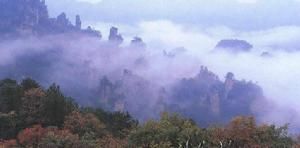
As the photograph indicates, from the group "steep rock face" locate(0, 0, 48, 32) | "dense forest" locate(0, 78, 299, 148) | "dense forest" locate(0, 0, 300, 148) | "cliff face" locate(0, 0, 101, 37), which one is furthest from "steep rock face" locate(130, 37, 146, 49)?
"dense forest" locate(0, 78, 299, 148)

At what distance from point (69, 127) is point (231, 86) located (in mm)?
102754

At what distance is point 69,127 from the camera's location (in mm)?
39719

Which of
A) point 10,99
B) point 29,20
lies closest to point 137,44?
point 29,20

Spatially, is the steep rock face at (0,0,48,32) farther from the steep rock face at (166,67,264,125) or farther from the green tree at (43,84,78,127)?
the green tree at (43,84,78,127)

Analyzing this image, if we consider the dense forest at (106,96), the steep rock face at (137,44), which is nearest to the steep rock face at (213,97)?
the dense forest at (106,96)

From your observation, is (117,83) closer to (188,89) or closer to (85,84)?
(85,84)

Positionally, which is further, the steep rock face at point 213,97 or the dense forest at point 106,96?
the steep rock face at point 213,97

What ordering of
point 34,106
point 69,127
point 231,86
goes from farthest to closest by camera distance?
1. point 231,86
2. point 34,106
3. point 69,127

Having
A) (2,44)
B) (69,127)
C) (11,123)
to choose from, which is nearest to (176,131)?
(69,127)

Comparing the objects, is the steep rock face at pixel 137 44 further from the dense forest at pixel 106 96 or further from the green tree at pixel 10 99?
the green tree at pixel 10 99

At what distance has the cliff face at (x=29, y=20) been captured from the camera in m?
166

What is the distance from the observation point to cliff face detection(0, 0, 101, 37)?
166500mm

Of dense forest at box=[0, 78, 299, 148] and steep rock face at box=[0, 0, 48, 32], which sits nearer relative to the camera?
dense forest at box=[0, 78, 299, 148]

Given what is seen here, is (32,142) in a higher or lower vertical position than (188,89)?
lower
